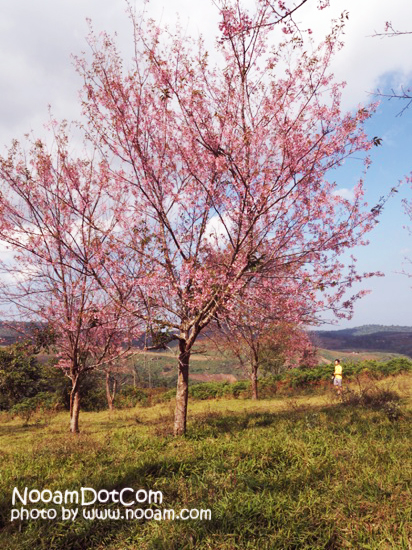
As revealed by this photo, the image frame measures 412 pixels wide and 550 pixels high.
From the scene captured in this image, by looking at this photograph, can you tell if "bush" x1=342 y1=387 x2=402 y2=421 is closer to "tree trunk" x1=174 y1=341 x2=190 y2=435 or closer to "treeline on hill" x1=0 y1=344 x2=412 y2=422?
"tree trunk" x1=174 y1=341 x2=190 y2=435

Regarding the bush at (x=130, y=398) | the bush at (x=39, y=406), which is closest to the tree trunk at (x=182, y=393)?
the bush at (x=39, y=406)

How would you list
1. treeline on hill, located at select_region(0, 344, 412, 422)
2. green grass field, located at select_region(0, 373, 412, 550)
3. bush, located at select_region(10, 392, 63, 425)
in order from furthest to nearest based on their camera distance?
treeline on hill, located at select_region(0, 344, 412, 422)
bush, located at select_region(10, 392, 63, 425)
green grass field, located at select_region(0, 373, 412, 550)

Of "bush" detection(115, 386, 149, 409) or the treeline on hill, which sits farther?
"bush" detection(115, 386, 149, 409)

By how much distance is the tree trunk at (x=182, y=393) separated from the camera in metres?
8.88

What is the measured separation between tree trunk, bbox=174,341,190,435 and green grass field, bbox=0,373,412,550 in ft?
1.74

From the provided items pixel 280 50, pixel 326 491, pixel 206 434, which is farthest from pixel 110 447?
pixel 280 50

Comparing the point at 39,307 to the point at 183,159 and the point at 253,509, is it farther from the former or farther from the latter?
the point at 253,509

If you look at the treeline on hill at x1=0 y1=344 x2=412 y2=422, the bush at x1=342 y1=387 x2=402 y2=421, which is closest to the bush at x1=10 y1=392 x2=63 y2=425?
the treeline on hill at x1=0 y1=344 x2=412 y2=422

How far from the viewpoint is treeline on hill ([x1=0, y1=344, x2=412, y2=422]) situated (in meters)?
21.9

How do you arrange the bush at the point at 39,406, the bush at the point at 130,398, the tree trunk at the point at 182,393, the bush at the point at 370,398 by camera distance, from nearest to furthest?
the tree trunk at the point at 182,393
the bush at the point at 370,398
the bush at the point at 39,406
the bush at the point at 130,398

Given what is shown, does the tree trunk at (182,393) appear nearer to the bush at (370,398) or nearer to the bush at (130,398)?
the bush at (370,398)

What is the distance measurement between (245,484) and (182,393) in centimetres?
425

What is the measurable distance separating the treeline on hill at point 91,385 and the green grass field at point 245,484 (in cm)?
1502

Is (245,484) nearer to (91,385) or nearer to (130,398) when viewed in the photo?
(91,385)
